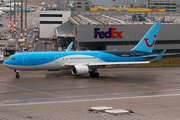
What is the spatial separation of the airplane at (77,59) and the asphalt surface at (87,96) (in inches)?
70.9

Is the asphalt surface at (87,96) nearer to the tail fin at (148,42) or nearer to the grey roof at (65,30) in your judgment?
the tail fin at (148,42)

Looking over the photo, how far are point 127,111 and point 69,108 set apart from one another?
5.14 m

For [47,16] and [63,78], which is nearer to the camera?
[63,78]

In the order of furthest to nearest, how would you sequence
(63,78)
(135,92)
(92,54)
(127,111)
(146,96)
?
1. (92,54)
2. (63,78)
3. (135,92)
4. (146,96)
5. (127,111)

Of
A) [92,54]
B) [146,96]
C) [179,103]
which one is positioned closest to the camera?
[179,103]

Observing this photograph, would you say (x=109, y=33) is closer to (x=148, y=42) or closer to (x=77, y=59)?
(x=148, y=42)

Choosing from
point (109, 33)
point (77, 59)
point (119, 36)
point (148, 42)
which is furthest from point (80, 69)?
point (119, 36)

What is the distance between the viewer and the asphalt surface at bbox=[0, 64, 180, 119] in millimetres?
21531

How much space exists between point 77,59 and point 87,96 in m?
15.5

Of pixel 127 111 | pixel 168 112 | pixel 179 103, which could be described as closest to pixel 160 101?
pixel 179 103

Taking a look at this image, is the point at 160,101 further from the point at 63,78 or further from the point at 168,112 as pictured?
the point at 63,78

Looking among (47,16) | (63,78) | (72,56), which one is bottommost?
(63,78)

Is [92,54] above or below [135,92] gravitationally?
above

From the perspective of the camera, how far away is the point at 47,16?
12375 centimetres
